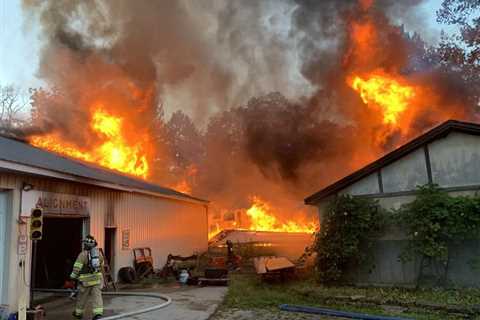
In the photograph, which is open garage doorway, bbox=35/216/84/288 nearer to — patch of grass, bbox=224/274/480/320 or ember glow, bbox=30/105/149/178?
patch of grass, bbox=224/274/480/320

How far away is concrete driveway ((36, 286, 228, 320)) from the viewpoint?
29.3 feet

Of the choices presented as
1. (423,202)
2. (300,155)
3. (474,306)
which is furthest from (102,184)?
(300,155)

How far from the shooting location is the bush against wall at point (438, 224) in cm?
1040

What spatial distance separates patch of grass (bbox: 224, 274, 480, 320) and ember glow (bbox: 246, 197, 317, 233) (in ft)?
44.0

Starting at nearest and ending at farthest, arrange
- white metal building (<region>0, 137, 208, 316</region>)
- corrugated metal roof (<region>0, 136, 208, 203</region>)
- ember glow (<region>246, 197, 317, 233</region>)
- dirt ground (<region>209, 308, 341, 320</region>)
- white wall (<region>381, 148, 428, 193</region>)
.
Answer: dirt ground (<region>209, 308, 341, 320</region>)
white metal building (<region>0, 137, 208, 316</region>)
corrugated metal roof (<region>0, 136, 208, 203</region>)
white wall (<region>381, 148, 428, 193</region>)
ember glow (<region>246, 197, 317, 233</region>)

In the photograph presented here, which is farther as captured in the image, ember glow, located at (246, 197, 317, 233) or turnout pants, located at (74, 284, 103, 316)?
ember glow, located at (246, 197, 317, 233)

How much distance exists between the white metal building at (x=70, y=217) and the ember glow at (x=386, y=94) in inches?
417

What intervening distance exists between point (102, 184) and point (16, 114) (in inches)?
894

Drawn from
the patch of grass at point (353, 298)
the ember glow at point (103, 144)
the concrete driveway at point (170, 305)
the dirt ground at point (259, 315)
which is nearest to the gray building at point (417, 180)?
the patch of grass at point (353, 298)

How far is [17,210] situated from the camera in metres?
9.23

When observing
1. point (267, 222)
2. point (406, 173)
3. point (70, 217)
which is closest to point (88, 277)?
point (70, 217)

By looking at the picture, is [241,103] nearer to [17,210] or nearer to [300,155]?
[300,155]

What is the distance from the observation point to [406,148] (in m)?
11.7

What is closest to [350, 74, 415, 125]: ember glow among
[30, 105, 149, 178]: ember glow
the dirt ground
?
[30, 105, 149, 178]: ember glow
